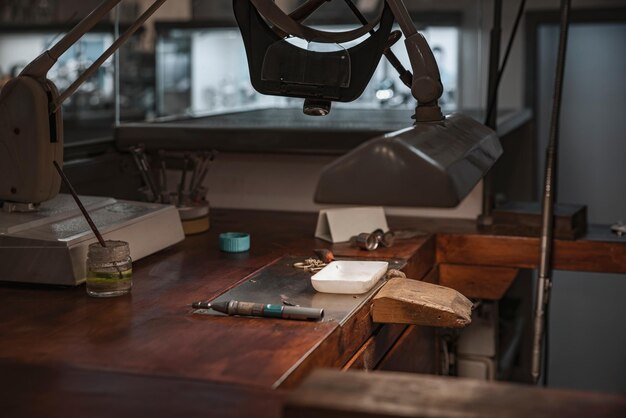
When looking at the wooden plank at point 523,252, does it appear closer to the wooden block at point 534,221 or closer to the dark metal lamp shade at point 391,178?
the wooden block at point 534,221

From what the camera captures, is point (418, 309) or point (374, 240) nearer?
point (418, 309)

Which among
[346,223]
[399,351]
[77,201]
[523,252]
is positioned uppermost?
[77,201]

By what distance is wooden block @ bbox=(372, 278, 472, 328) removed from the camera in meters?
1.99

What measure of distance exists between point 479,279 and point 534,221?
235 millimetres

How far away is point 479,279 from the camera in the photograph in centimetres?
283

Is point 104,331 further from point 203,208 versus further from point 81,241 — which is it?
point 203,208

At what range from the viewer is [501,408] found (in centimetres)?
119

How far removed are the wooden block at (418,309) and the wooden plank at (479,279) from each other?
77 centimetres

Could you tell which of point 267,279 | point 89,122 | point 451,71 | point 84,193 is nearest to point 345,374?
point 267,279

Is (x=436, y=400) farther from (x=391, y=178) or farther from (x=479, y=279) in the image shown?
(x=479, y=279)

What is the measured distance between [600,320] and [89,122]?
9.68 ft

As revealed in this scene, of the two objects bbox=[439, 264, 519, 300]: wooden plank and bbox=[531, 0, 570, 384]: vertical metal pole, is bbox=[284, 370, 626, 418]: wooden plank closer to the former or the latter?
bbox=[531, 0, 570, 384]: vertical metal pole

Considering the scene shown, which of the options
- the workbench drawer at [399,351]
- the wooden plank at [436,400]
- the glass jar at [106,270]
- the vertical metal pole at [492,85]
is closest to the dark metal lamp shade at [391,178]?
the wooden plank at [436,400]

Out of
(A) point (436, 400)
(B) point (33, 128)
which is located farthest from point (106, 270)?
(A) point (436, 400)
